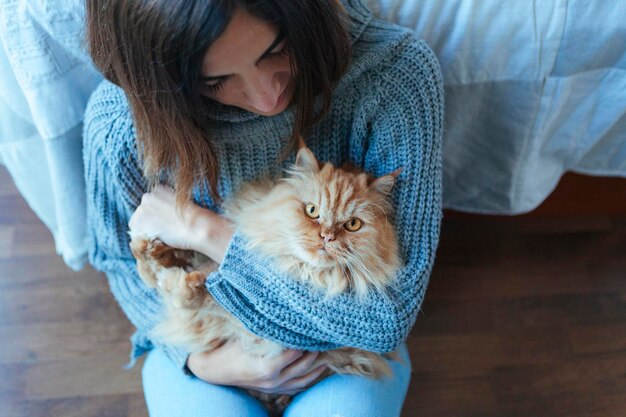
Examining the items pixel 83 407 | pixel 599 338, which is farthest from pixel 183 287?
pixel 599 338

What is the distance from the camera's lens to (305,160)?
102cm

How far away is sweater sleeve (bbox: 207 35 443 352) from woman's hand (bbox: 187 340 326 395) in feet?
0.26

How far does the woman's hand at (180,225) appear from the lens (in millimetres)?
1108

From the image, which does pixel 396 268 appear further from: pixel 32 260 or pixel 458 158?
pixel 32 260

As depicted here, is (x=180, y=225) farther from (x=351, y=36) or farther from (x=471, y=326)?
(x=471, y=326)

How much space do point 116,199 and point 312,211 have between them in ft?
1.49

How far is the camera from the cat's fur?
0.99 m

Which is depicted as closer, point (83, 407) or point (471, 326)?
point (83, 407)

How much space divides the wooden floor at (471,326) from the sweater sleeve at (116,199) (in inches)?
18.8

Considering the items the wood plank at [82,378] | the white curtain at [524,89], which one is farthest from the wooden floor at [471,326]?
the white curtain at [524,89]

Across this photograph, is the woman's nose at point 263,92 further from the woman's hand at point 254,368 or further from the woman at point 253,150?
the woman's hand at point 254,368

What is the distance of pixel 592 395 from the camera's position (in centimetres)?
165

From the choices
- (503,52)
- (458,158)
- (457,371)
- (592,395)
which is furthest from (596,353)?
(503,52)

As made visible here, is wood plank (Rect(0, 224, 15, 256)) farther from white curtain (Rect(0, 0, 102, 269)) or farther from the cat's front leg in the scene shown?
the cat's front leg
